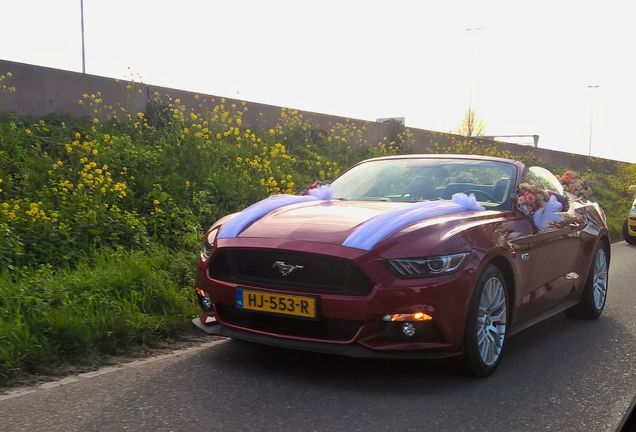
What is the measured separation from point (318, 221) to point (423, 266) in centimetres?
77

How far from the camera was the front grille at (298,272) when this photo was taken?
3658 millimetres

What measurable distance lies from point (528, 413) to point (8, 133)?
22.2ft

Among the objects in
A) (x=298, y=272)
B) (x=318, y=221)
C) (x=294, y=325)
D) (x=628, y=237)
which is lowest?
(x=628, y=237)

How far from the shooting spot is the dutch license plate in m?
3.68

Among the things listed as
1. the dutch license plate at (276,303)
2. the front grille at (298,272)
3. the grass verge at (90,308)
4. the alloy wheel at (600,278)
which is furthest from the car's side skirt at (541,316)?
the grass verge at (90,308)

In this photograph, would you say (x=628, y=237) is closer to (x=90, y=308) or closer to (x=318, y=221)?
(x=318, y=221)

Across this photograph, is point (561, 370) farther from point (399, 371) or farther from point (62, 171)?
point (62, 171)

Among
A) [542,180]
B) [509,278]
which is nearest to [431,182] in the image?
[509,278]

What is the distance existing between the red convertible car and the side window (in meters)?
0.26

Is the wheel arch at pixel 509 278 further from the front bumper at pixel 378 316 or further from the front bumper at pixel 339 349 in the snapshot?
the front bumper at pixel 339 349

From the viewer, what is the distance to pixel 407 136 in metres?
15.2

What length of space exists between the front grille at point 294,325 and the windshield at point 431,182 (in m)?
1.44

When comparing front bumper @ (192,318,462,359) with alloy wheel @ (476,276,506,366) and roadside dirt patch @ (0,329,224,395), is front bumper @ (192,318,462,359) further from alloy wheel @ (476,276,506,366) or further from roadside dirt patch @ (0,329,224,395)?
roadside dirt patch @ (0,329,224,395)

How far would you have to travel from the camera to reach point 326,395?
12.0ft
